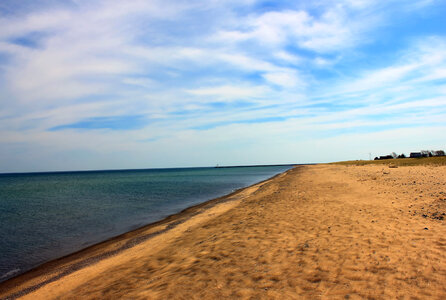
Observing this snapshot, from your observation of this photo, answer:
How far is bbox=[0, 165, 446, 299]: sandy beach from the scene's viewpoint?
5.43 metres

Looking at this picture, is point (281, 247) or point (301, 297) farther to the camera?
point (281, 247)

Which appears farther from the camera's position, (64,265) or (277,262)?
(64,265)

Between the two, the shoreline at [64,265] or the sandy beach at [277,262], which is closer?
the sandy beach at [277,262]

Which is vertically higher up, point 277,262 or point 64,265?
point 277,262

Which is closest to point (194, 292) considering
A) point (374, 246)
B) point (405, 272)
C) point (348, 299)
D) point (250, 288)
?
point (250, 288)

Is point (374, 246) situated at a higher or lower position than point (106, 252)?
higher

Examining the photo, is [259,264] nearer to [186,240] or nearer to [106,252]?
[186,240]

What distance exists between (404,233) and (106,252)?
1190cm

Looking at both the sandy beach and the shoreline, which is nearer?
the sandy beach

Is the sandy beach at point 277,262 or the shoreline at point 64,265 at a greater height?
the sandy beach at point 277,262

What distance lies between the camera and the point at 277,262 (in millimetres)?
6816

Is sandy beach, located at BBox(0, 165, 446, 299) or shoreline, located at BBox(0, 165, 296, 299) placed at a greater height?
sandy beach, located at BBox(0, 165, 446, 299)

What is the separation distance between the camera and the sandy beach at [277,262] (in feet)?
17.8

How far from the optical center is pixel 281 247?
791 cm
